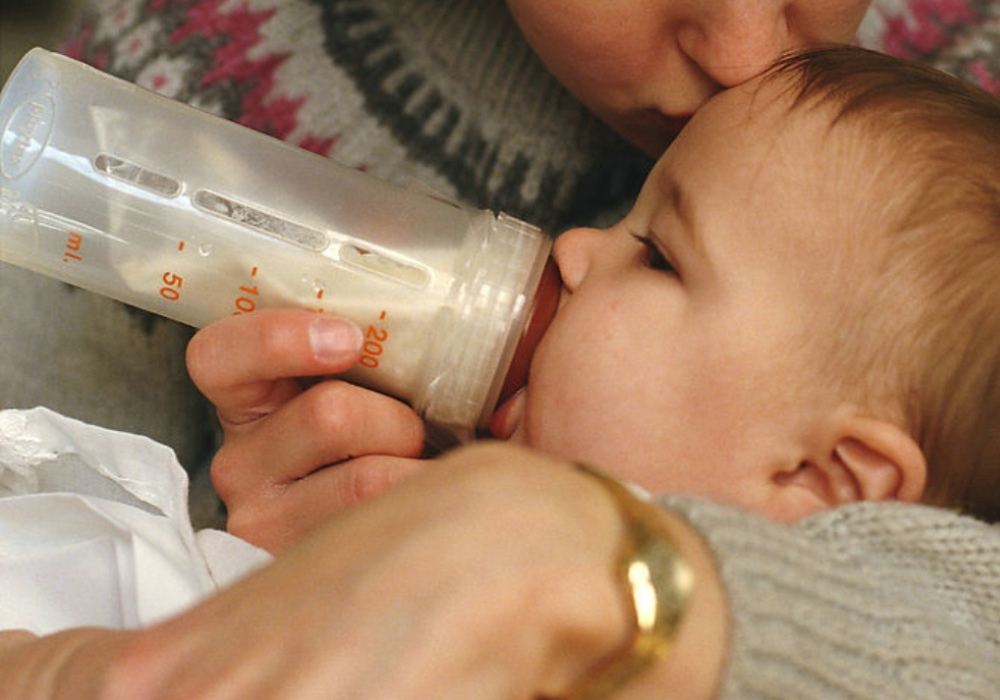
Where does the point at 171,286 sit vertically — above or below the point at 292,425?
above

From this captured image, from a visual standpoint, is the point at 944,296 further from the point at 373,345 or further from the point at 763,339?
the point at 373,345

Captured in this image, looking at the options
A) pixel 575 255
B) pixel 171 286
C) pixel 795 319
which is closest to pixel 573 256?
pixel 575 255

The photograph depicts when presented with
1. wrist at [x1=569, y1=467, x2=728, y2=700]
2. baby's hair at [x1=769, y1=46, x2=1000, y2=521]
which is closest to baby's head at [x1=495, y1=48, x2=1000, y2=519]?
baby's hair at [x1=769, y1=46, x2=1000, y2=521]

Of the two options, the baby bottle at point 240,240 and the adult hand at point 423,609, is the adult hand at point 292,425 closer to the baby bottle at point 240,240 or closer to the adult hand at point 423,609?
the baby bottle at point 240,240

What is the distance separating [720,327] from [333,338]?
303 millimetres

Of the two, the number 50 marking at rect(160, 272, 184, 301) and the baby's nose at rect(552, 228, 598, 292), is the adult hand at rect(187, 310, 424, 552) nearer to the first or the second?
the number 50 marking at rect(160, 272, 184, 301)

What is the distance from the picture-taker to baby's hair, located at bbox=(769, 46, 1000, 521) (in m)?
0.75

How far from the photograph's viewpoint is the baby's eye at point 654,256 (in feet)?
2.83

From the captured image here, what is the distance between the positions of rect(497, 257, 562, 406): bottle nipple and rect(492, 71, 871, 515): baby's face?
17 millimetres

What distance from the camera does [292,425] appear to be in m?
0.97

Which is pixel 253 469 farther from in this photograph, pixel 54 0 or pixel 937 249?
pixel 54 0

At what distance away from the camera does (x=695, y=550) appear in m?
0.55

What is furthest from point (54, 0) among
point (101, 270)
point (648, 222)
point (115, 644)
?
point (115, 644)

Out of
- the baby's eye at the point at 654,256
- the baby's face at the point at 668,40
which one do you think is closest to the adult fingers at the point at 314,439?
the baby's eye at the point at 654,256
